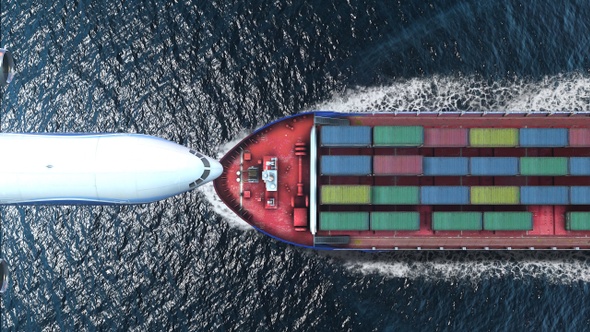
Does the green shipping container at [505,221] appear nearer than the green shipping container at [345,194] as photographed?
No

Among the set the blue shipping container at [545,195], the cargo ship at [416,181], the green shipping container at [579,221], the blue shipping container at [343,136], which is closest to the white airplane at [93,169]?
the cargo ship at [416,181]

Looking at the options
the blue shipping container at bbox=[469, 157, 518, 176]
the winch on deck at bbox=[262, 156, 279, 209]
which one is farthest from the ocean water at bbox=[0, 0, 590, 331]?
the blue shipping container at bbox=[469, 157, 518, 176]

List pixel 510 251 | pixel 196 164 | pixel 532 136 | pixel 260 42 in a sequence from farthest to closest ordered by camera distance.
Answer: pixel 260 42 < pixel 510 251 < pixel 532 136 < pixel 196 164

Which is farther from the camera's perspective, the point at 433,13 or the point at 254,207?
the point at 433,13

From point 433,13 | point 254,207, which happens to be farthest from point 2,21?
point 433,13

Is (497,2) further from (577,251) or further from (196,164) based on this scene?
(196,164)

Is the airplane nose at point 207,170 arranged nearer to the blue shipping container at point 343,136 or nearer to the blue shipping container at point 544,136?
the blue shipping container at point 343,136

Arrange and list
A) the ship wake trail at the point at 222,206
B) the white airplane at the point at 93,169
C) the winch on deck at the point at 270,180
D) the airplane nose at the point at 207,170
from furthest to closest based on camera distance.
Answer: the ship wake trail at the point at 222,206 → the winch on deck at the point at 270,180 → the airplane nose at the point at 207,170 → the white airplane at the point at 93,169
